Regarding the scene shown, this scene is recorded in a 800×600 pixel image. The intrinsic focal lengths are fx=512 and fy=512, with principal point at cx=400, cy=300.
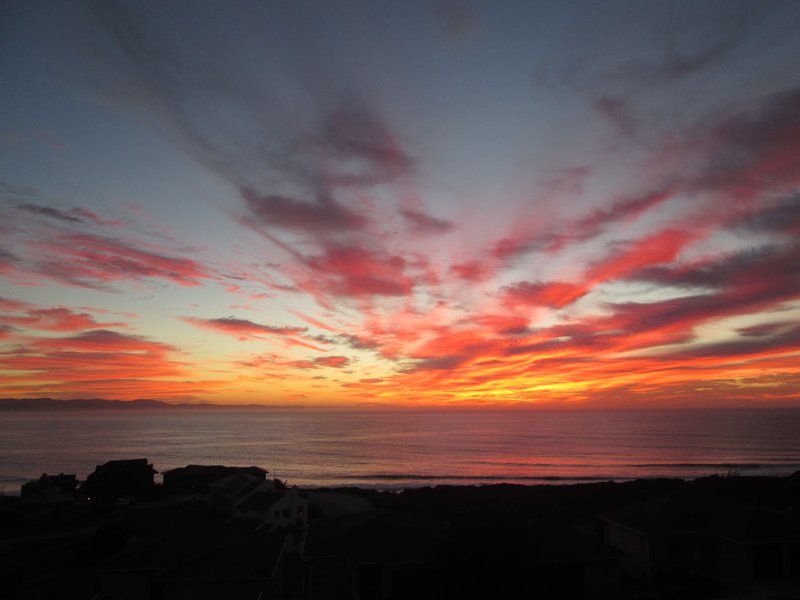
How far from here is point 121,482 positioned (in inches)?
2174

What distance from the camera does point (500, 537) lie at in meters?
17.0

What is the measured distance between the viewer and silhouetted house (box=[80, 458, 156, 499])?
2140 inches

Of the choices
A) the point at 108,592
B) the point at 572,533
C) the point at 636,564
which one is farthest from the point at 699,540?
the point at 108,592

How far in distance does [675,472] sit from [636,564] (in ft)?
→ 192

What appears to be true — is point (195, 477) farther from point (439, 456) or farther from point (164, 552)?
point (439, 456)

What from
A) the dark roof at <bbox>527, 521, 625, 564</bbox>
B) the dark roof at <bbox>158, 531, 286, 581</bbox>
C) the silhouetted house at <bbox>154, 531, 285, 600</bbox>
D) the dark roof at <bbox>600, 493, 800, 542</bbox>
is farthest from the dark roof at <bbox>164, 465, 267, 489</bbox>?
the dark roof at <bbox>600, 493, 800, 542</bbox>

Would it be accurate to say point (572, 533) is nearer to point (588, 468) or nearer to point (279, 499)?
point (279, 499)

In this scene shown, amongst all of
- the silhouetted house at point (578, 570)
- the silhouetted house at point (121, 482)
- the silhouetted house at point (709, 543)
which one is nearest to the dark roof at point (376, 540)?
the silhouetted house at point (578, 570)

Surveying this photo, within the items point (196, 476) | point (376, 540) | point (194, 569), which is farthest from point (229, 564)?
point (196, 476)

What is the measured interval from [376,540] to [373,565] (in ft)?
3.30

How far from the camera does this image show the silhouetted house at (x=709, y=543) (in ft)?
65.2

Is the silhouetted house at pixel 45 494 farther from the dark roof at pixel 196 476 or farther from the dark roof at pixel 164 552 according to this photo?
the dark roof at pixel 164 552

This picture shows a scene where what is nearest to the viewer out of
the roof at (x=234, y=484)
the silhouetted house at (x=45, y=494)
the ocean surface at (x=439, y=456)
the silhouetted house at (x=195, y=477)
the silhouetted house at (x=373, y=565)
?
the silhouetted house at (x=373, y=565)

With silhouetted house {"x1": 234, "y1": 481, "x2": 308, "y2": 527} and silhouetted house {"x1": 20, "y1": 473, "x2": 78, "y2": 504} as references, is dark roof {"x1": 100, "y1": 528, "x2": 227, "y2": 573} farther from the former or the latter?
silhouetted house {"x1": 20, "y1": 473, "x2": 78, "y2": 504}
